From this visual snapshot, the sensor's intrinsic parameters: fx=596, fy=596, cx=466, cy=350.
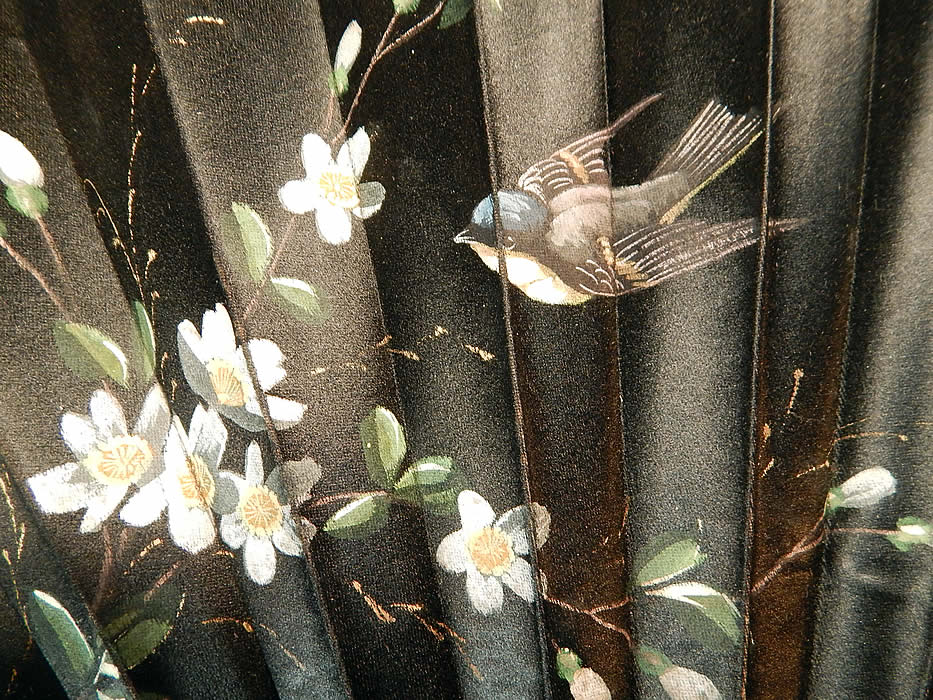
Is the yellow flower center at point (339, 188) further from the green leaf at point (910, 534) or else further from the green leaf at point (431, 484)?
the green leaf at point (910, 534)

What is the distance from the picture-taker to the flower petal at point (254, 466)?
438mm

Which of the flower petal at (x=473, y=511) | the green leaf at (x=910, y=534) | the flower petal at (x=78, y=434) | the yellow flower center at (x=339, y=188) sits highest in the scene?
the green leaf at (x=910, y=534)

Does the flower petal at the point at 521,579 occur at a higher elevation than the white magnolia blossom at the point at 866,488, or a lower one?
lower

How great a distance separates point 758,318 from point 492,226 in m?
0.18

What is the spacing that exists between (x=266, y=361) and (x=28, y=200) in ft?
0.59

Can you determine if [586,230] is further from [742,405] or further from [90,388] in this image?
[90,388]

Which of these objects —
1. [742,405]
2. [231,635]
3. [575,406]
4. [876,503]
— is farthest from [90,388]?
[876,503]

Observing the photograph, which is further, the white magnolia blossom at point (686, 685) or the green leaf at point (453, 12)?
the white magnolia blossom at point (686, 685)

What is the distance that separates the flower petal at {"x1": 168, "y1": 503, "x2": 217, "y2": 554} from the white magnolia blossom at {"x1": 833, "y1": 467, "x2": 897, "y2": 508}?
463 millimetres

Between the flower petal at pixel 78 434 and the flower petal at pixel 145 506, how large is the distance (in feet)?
0.15

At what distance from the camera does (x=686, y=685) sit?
46 centimetres

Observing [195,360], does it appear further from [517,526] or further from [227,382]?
[517,526]

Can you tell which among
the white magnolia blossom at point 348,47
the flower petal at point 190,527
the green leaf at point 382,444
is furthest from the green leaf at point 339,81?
the flower petal at point 190,527

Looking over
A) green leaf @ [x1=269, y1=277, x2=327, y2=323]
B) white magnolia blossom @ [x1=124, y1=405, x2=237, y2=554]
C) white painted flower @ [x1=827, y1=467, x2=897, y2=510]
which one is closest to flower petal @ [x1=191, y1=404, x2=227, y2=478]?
white magnolia blossom @ [x1=124, y1=405, x2=237, y2=554]
